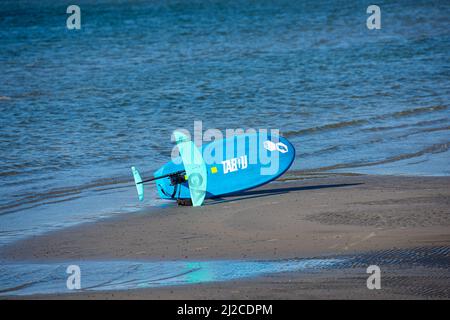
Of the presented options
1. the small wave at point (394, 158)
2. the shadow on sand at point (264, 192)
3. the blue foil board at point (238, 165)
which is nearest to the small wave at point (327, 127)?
the small wave at point (394, 158)

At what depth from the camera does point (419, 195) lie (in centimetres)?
1170

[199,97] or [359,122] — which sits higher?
[199,97]

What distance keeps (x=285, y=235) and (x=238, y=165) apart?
269cm

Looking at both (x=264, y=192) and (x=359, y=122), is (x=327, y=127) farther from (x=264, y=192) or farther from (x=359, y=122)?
(x=264, y=192)

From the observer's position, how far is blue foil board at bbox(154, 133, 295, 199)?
1242cm

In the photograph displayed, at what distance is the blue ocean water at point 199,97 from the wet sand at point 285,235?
3.55ft

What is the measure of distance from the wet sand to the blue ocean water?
1081 mm

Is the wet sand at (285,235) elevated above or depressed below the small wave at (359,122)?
below

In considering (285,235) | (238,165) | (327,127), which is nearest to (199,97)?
(327,127)

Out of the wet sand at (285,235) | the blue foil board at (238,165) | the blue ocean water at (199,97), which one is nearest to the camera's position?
the wet sand at (285,235)

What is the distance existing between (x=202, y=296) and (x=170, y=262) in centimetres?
143

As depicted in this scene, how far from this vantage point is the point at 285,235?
1009 centimetres

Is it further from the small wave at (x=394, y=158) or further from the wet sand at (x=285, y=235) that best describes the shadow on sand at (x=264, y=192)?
the small wave at (x=394, y=158)

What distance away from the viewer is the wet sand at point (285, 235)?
26.5 feet
